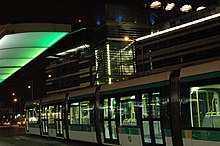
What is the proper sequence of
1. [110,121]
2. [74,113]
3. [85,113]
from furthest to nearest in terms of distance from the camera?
[74,113]
[85,113]
[110,121]

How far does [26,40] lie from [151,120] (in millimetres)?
5912

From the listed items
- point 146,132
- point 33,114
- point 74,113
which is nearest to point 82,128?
point 74,113

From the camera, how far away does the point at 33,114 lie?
76.6 ft

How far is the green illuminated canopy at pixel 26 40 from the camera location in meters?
11.4

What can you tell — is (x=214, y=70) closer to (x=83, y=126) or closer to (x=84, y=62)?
(x=83, y=126)

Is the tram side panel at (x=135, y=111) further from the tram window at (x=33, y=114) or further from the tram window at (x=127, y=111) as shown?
the tram window at (x=33, y=114)

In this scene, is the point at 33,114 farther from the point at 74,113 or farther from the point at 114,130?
the point at 114,130

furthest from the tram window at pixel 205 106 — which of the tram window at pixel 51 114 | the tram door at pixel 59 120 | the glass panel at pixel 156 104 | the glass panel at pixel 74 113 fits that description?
the tram window at pixel 51 114

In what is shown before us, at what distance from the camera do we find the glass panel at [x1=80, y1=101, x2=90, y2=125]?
51.2ft

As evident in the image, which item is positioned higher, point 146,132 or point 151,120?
point 151,120

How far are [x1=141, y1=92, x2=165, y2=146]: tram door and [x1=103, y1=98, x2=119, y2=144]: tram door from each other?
6.50 feet

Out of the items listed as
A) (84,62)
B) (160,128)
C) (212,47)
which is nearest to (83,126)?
(160,128)

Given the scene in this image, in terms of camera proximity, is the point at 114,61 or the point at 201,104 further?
the point at 114,61

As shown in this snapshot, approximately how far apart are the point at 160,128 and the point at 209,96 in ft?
7.24
